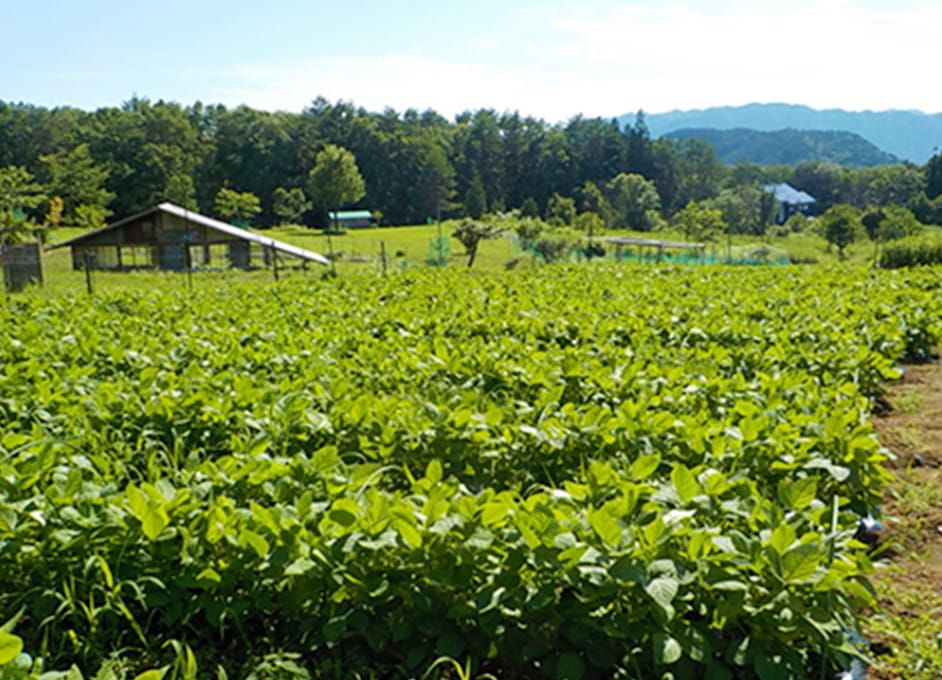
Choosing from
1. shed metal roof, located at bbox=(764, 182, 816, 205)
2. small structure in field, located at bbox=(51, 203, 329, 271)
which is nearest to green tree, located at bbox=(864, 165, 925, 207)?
shed metal roof, located at bbox=(764, 182, 816, 205)

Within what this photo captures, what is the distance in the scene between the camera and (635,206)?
7675cm

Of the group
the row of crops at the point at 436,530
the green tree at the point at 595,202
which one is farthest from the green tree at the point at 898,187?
the row of crops at the point at 436,530

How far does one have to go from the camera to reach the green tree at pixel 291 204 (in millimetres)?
65562

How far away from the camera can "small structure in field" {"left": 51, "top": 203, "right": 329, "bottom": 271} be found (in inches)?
1438

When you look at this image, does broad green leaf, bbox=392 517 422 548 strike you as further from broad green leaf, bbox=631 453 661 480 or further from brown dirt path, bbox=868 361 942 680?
brown dirt path, bbox=868 361 942 680

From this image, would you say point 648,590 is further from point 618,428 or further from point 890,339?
point 890,339

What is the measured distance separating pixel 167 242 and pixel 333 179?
28.4 metres

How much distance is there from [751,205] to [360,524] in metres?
78.5

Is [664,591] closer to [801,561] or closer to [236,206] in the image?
[801,561]

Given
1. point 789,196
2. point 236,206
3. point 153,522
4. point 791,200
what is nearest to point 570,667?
point 153,522

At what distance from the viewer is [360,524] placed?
84.7 inches

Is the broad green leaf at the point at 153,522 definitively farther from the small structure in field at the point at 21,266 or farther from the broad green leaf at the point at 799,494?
the small structure in field at the point at 21,266

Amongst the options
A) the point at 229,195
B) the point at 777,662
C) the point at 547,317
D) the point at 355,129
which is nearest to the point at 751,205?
the point at 355,129

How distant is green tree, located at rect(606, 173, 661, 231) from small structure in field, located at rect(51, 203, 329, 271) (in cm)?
4418
